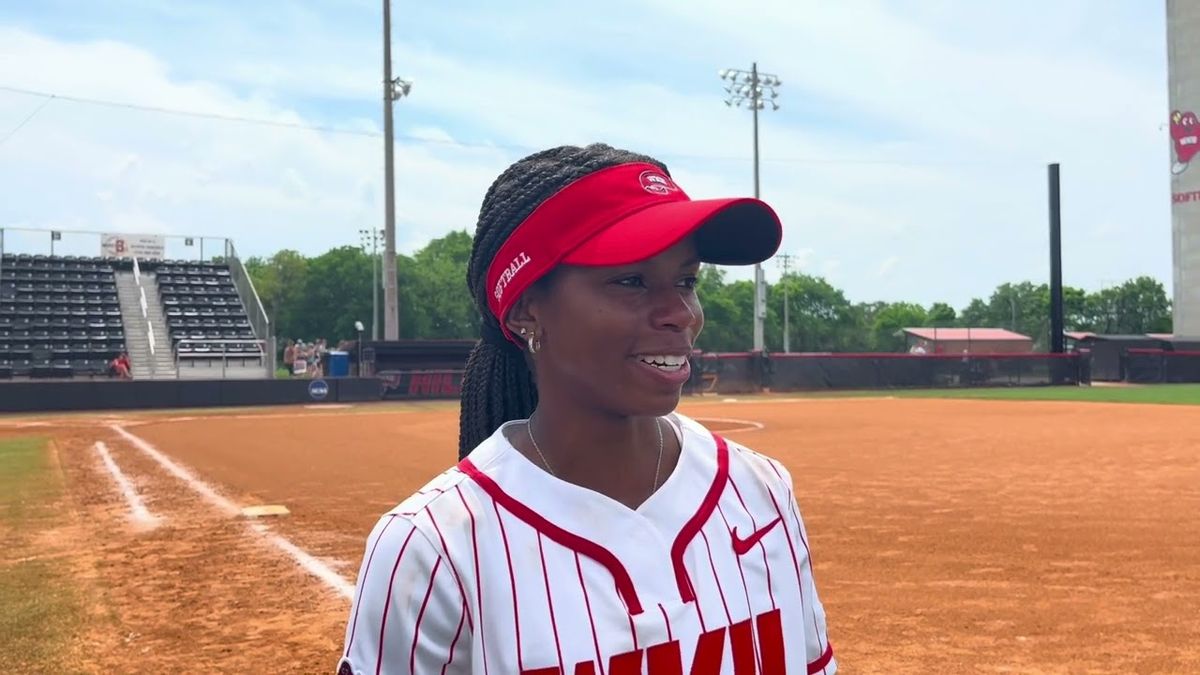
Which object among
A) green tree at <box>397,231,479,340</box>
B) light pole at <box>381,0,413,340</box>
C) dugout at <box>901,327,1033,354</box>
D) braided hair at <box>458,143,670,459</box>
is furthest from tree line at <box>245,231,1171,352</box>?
braided hair at <box>458,143,670,459</box>

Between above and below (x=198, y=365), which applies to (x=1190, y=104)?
above

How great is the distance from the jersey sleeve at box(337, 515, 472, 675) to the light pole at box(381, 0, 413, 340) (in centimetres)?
2936

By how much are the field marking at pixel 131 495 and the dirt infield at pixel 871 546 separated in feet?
0.34

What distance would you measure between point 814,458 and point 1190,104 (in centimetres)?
5361

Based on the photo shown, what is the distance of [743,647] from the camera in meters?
1.42

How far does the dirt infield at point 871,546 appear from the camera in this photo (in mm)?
4488

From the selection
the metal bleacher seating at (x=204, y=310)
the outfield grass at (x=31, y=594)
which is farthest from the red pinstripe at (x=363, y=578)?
the metal bleacher seating at (x=204, y=310)

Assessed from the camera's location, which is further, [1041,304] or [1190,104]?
[1041,304]

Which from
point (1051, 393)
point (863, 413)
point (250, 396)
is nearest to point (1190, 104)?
point (1051, 393)

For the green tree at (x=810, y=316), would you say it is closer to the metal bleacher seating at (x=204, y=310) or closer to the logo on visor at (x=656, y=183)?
the metal bleacher seating at (x=204, y=310)

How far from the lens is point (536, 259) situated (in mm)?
1433

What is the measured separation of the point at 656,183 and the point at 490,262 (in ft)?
0.95

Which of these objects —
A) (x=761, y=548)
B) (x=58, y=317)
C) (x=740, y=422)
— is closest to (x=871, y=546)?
(x=761, y=548)

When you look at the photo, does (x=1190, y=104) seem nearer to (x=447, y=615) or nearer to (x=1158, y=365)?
(x=1158, y=365)
